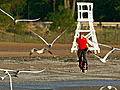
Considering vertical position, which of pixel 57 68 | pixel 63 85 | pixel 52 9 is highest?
pixel 52 9

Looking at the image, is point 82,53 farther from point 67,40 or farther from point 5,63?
point 67,40

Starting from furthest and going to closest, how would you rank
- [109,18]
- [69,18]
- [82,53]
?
[109,18], [69,18], [82,53]

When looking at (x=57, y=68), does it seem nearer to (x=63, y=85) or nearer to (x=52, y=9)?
(x=63, y=85)

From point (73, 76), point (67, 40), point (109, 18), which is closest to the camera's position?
point (73, 76)

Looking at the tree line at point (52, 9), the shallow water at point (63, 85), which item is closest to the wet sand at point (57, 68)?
the shallow water at point (63, 85)

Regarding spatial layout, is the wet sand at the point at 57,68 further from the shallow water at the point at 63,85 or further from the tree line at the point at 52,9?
the tree line at the point at 52,9

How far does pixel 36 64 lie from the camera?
108 ft

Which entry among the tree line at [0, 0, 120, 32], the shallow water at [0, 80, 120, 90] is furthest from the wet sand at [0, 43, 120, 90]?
the tree line at [0, 0, 120, 32]

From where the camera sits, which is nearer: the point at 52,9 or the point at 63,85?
the point at 63,85

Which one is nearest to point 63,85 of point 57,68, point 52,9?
point 57,68

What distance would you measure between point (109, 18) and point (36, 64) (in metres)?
64.8

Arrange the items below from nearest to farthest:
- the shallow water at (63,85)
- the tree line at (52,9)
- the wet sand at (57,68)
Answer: the shallow water at (63,85)
the wet sand at (57,68)
the tree line at (52,9)

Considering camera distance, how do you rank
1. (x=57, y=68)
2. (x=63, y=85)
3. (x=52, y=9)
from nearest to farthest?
(x=63, y=85) < (x=57, y=68) < (x=52, y=9)

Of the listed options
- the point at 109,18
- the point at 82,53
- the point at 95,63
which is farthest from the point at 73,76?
the point at 109,18
